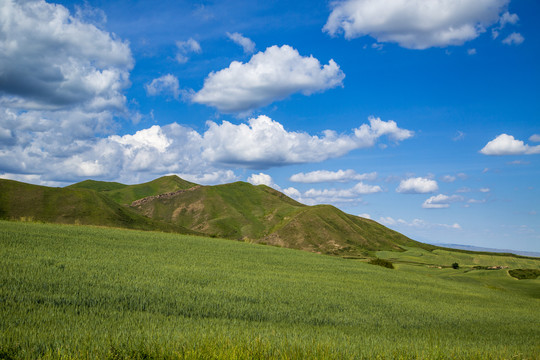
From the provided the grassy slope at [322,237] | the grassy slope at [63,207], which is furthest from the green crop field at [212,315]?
the grassy slope at [322,237]

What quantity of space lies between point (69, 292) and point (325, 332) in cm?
1147

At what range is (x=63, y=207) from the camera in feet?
447

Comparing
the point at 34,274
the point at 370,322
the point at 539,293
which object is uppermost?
the point at 34,274

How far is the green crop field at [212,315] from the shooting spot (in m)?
9.02

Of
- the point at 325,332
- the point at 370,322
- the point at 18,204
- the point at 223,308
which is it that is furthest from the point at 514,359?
the point at 18,204

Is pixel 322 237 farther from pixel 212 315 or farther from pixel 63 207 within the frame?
pixel 212 315

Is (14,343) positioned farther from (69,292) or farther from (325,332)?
(325,332)

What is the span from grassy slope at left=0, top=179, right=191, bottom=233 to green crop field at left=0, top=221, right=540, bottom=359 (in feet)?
370

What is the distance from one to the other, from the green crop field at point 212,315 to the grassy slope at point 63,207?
113m

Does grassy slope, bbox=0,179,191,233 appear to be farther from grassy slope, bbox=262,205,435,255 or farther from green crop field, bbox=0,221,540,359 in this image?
green crop field, bbox=0,221,540,359

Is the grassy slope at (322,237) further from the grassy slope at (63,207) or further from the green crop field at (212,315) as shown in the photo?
the green crop field at (212,315)

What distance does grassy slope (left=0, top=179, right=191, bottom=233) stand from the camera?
128250 millimetres

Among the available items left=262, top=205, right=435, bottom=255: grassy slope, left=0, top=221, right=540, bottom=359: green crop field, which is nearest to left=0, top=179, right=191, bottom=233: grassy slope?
left=262, top=205, right=435, bottom=255: grassy slope

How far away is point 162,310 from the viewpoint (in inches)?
590
